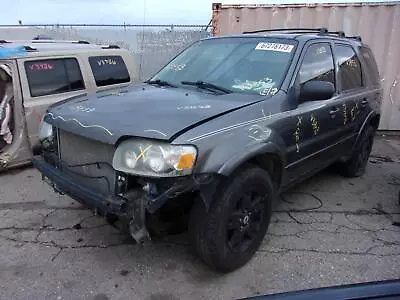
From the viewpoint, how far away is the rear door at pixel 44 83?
5234 millimetres

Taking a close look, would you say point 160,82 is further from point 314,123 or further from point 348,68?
point 348,68

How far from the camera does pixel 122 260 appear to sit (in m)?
3.28

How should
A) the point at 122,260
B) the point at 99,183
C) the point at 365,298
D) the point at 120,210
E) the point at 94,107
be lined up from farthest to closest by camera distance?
the point at 122,260 < the point at 94,107 < the point at 99,183 < the point at 120,210 < the point at 365,298

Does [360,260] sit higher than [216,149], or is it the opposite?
[216,149]

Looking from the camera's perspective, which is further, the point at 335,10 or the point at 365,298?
the point at 335,10

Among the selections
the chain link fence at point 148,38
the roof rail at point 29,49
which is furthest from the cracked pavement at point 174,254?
the chain link fence at point 148,38

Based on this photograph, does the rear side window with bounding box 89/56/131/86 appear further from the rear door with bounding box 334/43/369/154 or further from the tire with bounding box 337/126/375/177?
the tire with bounding box 337/126/375/177

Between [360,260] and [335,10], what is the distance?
235 inches

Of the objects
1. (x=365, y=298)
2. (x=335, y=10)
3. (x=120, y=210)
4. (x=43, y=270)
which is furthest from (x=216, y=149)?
(x=335, y=10)

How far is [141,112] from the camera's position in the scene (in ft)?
9.37

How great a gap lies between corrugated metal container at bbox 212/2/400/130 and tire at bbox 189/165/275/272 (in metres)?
5.81

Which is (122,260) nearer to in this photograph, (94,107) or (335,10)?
(94,107)

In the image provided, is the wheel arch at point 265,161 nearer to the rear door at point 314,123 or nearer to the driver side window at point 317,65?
the rear door at point 314,123

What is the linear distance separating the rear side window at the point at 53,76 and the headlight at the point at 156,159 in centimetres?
334
